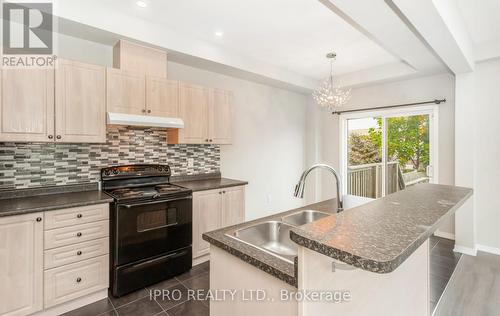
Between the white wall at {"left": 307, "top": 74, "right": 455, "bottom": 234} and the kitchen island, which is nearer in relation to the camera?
the kitchen island

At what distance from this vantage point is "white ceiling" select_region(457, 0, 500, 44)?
7.83ft

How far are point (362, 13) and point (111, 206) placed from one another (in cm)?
276

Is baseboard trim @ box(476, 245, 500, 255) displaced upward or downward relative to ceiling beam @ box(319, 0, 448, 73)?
downward

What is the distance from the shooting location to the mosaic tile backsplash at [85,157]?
2.25 m

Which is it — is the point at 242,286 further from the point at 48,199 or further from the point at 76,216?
the point at 48,199

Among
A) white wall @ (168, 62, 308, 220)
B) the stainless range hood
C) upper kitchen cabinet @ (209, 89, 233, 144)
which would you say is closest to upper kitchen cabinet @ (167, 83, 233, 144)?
upper kitchen cabinet @ (209, 89, 233, 144)

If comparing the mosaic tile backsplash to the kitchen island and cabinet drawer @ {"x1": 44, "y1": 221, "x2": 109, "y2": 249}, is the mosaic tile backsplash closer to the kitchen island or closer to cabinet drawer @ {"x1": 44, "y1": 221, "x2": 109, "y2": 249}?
cabinet drawer @ {"x1": 44, "y1": 221, "x2": 109, "y2": 249}

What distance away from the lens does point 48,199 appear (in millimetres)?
2182

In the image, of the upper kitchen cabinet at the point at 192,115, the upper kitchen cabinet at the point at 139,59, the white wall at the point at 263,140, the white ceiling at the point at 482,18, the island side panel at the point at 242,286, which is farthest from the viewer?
the white wall at the point at 263,140

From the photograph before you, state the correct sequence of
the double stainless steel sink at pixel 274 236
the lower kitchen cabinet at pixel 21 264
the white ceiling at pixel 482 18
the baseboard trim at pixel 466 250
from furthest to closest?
1. the baseboard trim at pixel 466 250
2. the white ceiling at pixel 482 18
3. the lower kitchen cabinet at pixel 21 264
4. the double stainless steel sink at pixel 274 236

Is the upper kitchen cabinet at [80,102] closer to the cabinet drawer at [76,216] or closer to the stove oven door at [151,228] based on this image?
the cabinet drawer at [76,216]

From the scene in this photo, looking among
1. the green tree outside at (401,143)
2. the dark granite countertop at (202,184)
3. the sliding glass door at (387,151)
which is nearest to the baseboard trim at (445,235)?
the sliding glass door at (387,151)

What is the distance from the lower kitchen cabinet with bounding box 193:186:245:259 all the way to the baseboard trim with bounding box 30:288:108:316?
0.94 m

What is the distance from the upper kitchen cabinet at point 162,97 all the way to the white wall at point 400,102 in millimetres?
3135
